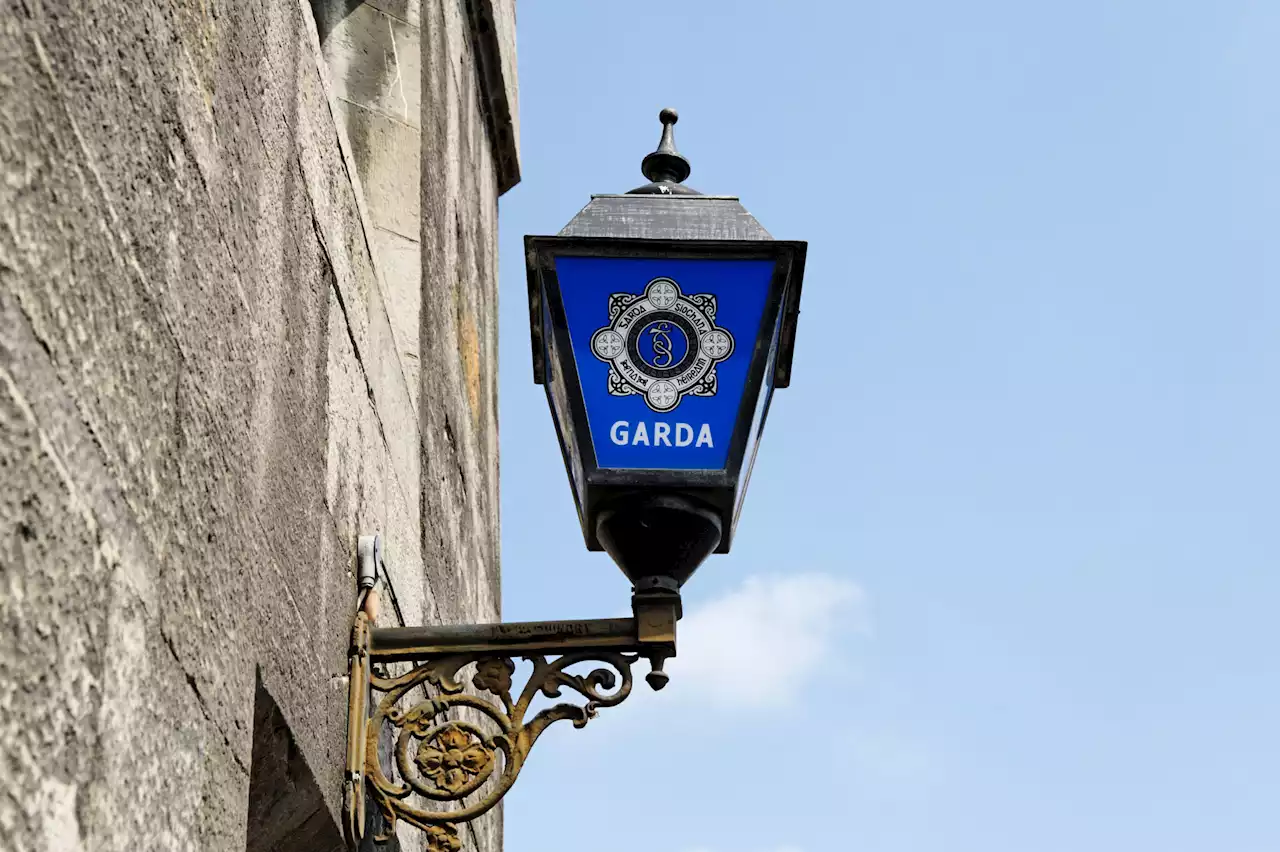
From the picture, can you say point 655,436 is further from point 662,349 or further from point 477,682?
point 477,682

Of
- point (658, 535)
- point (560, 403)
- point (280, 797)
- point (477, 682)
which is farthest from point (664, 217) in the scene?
point (280, 797)

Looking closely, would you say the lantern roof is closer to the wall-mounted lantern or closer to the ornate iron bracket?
the wall-mounted lantern

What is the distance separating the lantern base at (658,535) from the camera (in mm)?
3109

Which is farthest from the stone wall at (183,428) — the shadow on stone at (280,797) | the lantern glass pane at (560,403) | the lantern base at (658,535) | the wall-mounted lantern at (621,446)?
the lantern base at (658,535)

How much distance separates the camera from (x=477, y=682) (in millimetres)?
3098

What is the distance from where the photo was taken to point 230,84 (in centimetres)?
251

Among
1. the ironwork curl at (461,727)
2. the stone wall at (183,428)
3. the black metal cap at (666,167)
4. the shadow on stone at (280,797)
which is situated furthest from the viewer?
the black metal cap at (666,167)

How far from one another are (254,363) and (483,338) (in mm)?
2908

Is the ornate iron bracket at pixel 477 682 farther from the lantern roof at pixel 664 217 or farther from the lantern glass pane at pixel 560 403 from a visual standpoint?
the lantern roof at pixel 664 217

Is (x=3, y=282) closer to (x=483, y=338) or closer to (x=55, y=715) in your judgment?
(x=55, y=715)

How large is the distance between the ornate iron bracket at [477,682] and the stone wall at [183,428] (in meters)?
0.10

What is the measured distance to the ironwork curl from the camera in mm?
3018

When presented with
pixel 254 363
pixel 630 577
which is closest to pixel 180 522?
pixel 254 363

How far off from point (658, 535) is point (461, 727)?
0.43m
